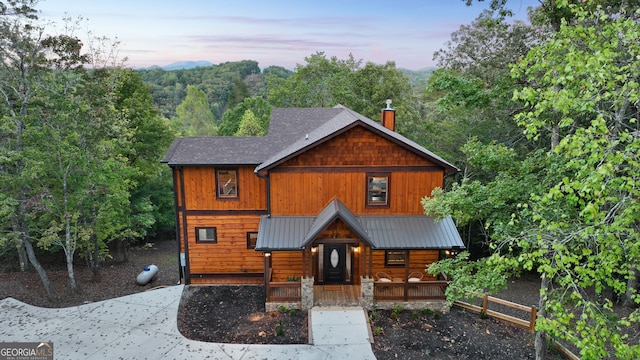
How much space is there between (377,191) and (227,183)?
20.1 ft

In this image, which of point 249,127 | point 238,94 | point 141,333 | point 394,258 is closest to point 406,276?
point 394,258

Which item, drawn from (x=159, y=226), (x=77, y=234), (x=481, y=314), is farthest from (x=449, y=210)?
(x=159, y=226)

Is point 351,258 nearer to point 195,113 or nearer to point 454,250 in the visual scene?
point 454,250

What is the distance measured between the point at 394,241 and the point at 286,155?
4.92 meters

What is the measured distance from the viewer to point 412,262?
14445 millimetres

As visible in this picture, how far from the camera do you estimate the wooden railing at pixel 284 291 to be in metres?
13.0

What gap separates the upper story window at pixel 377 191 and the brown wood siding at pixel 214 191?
4.25 meters

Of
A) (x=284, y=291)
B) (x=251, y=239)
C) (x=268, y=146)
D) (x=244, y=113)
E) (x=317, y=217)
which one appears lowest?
(x=284, y=291)

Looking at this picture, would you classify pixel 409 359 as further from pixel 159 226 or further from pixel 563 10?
pixel 159 226

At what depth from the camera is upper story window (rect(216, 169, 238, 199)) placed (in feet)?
49.1

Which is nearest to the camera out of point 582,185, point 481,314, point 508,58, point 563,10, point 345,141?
point 582,185

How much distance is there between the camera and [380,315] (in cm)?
1274

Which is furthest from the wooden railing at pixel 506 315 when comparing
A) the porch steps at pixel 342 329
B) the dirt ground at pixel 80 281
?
the dirt ground at pixel 80 281

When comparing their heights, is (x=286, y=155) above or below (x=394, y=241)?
above
